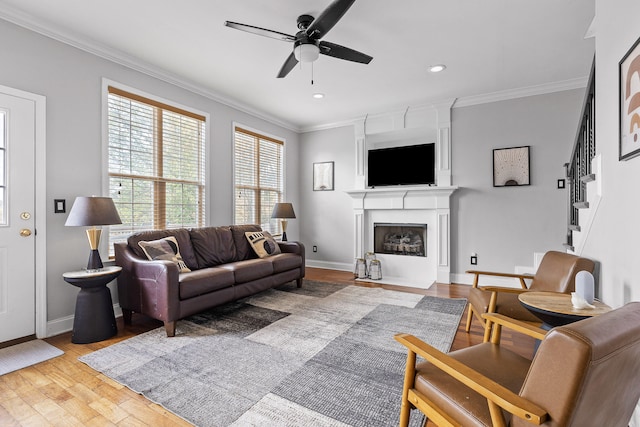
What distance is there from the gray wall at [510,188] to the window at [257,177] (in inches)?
117

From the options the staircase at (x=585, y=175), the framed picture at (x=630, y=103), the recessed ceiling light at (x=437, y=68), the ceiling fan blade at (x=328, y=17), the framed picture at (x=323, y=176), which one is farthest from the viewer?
the framed picture at (x=323, y=176)

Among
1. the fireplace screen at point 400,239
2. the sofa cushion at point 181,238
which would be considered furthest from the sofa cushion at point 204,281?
the fireplace screen at point 400,239

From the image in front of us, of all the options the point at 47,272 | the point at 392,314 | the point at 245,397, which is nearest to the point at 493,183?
the point at 392,314

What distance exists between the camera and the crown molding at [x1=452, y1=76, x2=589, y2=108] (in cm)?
398

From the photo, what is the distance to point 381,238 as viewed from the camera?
18.2ft

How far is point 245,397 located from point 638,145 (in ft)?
7.89

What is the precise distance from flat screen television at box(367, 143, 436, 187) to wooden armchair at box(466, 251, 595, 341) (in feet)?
8.59

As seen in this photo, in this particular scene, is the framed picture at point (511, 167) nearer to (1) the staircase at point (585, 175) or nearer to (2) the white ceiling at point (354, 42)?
(1) the staircase at point (585, 175)

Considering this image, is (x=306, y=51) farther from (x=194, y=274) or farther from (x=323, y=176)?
(x=323, y=176)

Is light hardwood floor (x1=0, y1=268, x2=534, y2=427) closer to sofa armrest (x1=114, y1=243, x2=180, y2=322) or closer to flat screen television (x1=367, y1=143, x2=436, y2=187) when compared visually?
sofa armrest (x1=114, y1=243, x2=180, y2=322)

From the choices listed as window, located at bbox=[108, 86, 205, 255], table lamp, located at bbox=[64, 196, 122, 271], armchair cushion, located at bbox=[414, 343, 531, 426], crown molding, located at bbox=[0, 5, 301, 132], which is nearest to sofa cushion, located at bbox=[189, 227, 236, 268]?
window, located at bbox=[108, 86, 205, 255]

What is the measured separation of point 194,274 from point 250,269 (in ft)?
2.29

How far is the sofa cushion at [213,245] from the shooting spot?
3729 millimetres

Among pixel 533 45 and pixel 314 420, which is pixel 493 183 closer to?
pixel 533 45
